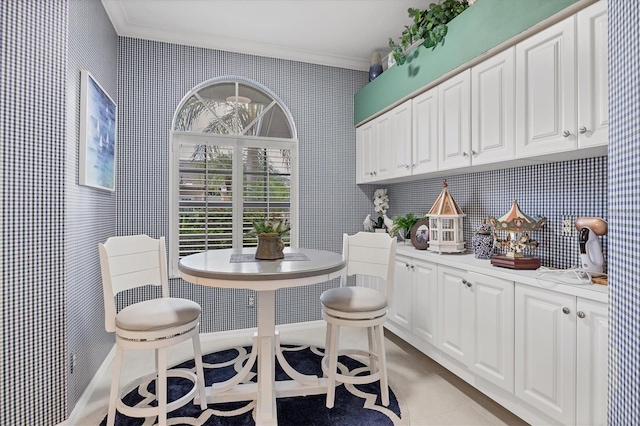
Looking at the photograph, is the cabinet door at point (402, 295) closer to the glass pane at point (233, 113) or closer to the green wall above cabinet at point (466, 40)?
the green wall above cabinet at point (466, 40)

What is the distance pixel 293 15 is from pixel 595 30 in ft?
7.21

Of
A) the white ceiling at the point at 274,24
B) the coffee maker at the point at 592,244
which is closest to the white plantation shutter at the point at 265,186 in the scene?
the white ceiling at the point at 274,24

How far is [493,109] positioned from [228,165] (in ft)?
7.89

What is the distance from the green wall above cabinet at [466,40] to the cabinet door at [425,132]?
0.12 m

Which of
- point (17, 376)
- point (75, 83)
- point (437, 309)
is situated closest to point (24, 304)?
point (17, 376)

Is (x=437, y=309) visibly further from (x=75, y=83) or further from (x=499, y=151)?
(x=75, y=83)

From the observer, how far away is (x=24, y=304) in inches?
68.8

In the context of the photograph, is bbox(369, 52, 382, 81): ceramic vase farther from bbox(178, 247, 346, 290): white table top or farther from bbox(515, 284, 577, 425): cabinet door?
bbox(515, 284, 577, 425): cabinet door

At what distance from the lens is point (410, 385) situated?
2.35 meters

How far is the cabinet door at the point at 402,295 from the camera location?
281cm

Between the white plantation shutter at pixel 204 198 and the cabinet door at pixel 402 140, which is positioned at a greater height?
the cabinet door at pixel 402 140

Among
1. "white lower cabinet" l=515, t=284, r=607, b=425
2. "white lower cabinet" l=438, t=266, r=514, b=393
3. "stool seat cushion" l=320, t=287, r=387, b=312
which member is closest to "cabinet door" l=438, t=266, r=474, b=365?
"white lower cabinet" l=438, t=266, r=514, b=393

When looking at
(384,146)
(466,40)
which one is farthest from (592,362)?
(384,146)

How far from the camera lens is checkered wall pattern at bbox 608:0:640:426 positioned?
920 mm
